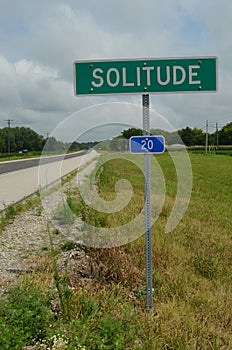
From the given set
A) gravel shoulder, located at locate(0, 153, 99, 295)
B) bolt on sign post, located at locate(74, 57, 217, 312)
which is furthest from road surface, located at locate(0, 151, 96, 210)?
bolt on sign post, located at locate(74, 57, 217, 312)

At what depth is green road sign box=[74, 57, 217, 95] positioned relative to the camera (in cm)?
335

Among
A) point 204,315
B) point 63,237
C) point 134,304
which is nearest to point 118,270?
point 134,304

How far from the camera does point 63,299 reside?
10.8ft

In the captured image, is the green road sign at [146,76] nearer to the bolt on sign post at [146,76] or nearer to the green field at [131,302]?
the bolt on sign post at [146,76]

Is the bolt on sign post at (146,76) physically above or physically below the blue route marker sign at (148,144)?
above

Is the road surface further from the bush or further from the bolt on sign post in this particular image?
the bush

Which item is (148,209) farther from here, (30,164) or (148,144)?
(30,164)

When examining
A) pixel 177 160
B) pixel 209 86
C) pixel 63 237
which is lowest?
pixel 63 237

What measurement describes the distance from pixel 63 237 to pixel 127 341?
13.5 ft

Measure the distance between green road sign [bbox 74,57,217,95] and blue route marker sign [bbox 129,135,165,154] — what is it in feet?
1.32

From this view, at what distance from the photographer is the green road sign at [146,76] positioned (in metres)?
3.35

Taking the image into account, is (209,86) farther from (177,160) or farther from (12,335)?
(12,335)

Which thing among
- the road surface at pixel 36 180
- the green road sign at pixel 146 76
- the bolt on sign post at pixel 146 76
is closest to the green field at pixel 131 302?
the bolt on sign post at pixel 146 76

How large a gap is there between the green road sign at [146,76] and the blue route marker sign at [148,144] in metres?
0.40
